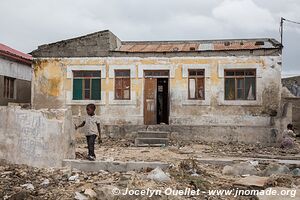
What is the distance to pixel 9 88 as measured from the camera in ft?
61.9

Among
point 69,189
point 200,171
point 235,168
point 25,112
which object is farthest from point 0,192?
point 235,168

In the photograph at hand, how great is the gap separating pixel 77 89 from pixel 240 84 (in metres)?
7.63

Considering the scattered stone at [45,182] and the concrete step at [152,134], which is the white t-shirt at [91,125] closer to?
the scattered stone at [45,182]

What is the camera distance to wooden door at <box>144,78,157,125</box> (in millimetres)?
17328

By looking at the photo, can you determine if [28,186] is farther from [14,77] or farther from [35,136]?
[14,77]

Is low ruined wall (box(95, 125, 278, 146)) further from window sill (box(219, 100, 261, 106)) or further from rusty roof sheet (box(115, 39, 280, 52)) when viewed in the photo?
rusty roof sheet (box(115, 39, 280, 52))

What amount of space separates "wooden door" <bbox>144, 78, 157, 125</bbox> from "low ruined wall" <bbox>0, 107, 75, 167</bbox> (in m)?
8.57

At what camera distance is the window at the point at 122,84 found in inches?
683

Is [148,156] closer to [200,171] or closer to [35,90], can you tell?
[200,171]

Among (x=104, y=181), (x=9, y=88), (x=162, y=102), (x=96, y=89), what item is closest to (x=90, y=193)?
(x=104, y=181)

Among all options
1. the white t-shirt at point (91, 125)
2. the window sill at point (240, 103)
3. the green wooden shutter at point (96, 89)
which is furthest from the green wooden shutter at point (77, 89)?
the white t-shirt at point (91, 125)

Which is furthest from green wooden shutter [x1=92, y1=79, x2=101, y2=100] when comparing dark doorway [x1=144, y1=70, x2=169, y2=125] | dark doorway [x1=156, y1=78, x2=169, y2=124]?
dark doorway [x1=156, y1=78, x2=169, y2=124]

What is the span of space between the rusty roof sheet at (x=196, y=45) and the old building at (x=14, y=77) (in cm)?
548

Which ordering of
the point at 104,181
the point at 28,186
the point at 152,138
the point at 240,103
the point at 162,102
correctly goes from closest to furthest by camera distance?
the point at 28,186
the point at 104,181
the point at 152,138
the point at 240,103
the point at 162,102
